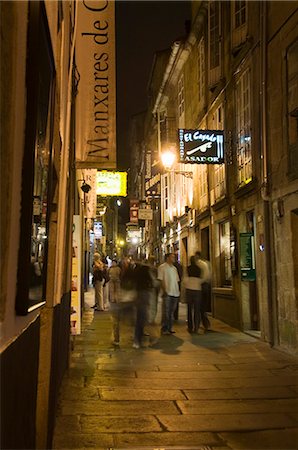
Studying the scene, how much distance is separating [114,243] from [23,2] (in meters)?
61.7

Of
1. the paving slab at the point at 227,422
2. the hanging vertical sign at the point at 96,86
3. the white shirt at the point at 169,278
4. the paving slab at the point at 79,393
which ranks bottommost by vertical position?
the paving slab at the point at 227,422

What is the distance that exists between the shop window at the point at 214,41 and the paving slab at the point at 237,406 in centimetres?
1066

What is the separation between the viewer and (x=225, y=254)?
1387 cm

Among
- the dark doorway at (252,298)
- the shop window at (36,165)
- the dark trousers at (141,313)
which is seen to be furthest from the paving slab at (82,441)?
the dark doorway at (252,298)

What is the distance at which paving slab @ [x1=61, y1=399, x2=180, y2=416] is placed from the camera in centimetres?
528

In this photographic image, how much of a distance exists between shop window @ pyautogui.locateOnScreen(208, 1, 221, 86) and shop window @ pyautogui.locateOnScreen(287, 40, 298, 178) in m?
5.17

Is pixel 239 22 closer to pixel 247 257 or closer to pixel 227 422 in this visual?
pixel 247 257

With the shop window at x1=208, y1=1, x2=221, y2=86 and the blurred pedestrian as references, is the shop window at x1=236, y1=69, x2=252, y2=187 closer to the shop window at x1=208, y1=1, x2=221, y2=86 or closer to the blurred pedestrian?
the shop window at x1=208, y1=1, x2=221, y2=86

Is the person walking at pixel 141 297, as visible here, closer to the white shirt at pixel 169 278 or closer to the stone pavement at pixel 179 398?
the stone pavement at pixel 179 398

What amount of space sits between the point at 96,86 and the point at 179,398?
4.98 meters

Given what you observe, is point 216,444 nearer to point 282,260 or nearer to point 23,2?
point 23,2

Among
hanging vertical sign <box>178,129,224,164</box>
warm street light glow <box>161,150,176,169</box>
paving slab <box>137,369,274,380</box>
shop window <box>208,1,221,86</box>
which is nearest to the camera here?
paving slab <box>137,369,274,380</box>

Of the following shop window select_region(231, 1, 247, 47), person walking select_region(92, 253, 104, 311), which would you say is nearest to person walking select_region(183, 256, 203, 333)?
person walking select_region(92, 253, 104, 311)

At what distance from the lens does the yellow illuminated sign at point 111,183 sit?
2125 centimetres
